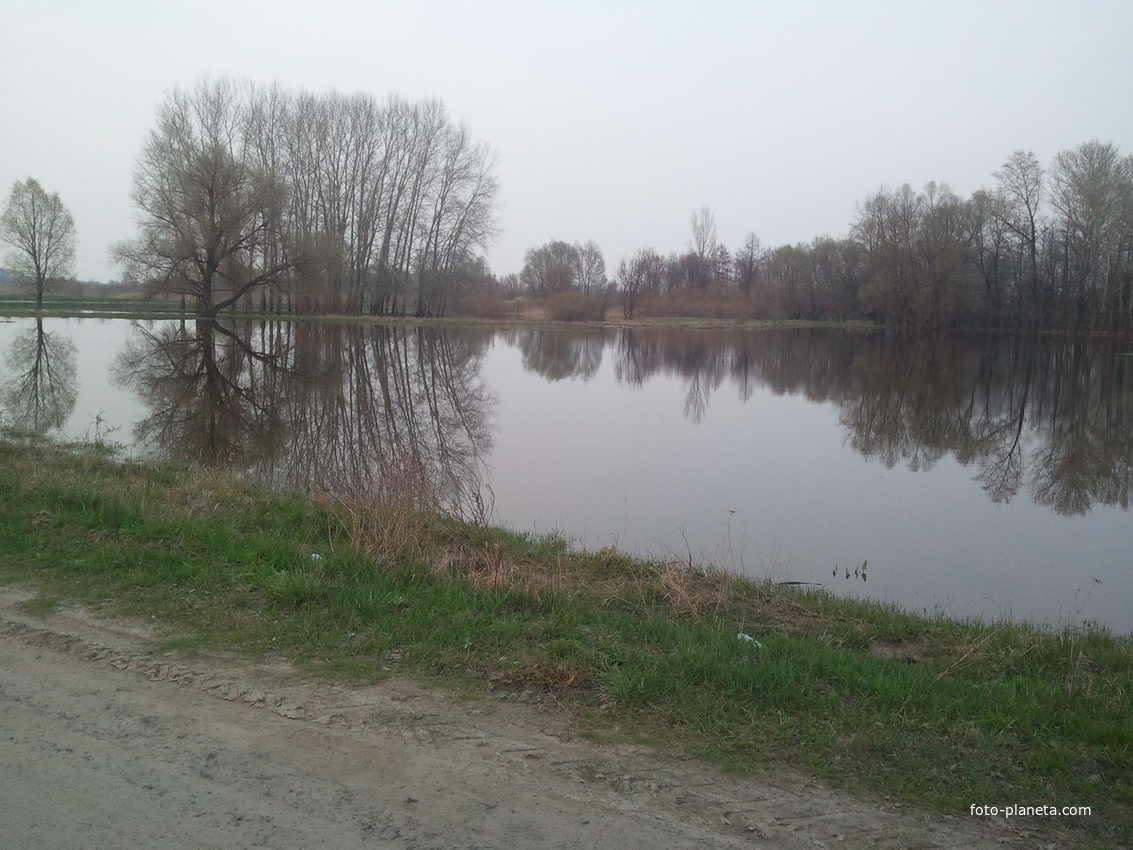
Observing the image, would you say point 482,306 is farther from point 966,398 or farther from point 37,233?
point 966,398

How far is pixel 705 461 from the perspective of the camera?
12859 millimetres

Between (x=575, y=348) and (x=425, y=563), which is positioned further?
(x=575, y=348)

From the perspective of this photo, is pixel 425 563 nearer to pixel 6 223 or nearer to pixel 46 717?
pixel 46 717

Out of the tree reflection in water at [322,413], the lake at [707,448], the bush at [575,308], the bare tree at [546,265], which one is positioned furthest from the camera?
the bare tree at [546,265]

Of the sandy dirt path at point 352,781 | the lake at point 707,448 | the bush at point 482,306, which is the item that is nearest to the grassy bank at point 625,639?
the sandy dirt path at point 352,781

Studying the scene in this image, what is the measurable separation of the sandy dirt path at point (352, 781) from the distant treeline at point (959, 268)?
199 feet

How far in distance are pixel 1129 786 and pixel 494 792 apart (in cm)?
280

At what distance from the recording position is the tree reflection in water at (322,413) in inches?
406

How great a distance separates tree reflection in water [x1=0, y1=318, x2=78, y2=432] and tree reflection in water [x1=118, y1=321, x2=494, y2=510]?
4.79 feet

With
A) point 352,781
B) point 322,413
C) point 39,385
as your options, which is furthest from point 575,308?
point 352,781

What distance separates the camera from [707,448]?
1398cm

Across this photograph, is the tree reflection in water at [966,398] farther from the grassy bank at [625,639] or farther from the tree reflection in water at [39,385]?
the tree reflection in water at [39,385]

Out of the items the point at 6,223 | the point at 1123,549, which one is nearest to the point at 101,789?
the point at 1123,549

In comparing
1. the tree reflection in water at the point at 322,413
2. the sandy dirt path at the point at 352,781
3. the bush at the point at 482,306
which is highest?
the bush at the point at 482,306
